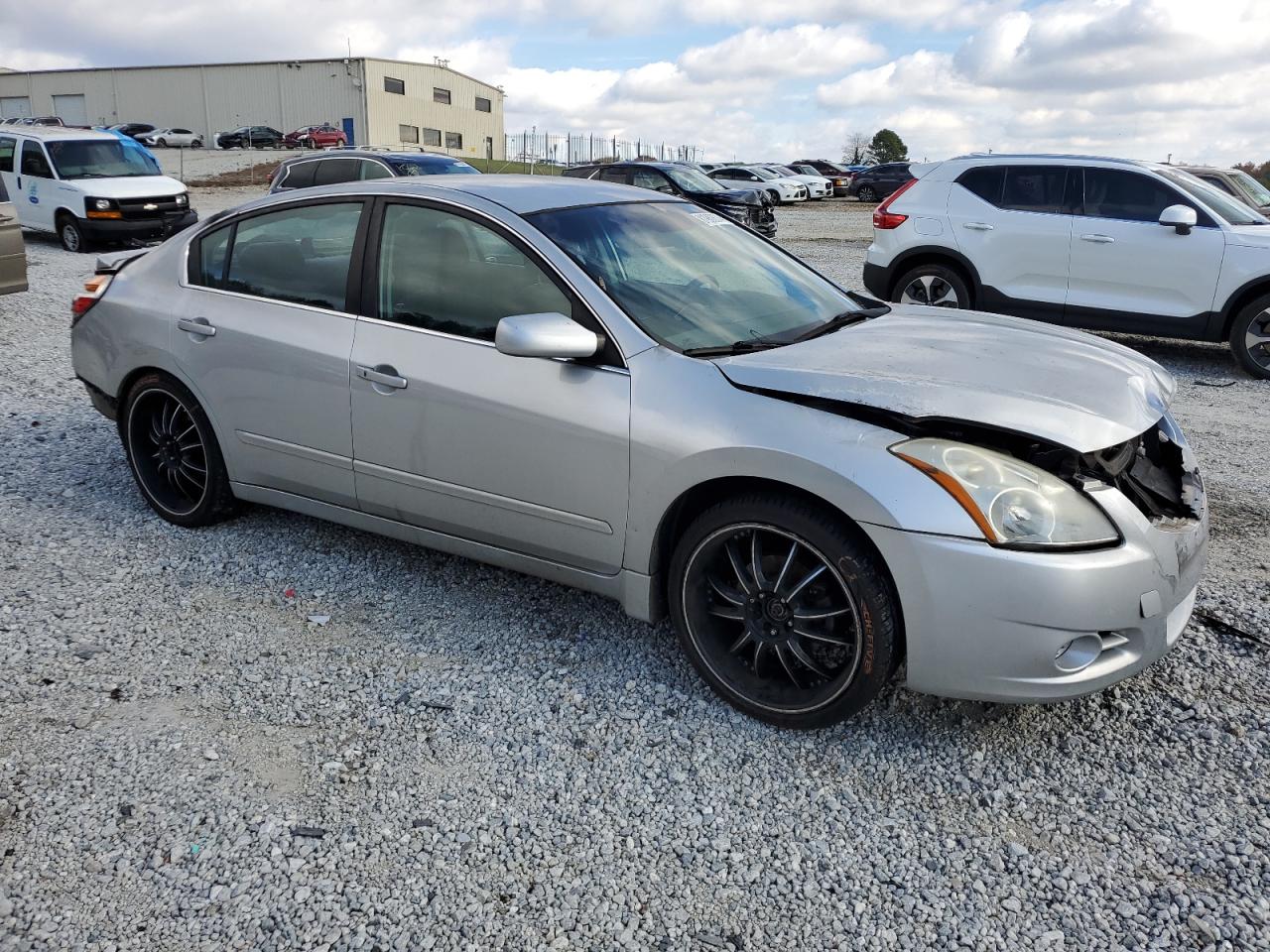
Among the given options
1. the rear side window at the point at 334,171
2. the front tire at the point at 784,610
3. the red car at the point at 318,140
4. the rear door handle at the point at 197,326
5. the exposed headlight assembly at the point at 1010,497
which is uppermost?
the red car at the point at 318,140

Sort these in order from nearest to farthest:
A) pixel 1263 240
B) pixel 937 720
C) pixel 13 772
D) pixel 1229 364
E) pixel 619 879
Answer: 1. pixel 619 879
2. pixel 13 772
3. pixel 937 720
4. pixel 1263 240
5. pixel 1229 364

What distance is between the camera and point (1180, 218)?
8.48 m

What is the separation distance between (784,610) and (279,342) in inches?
91.1

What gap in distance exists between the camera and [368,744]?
124 inches

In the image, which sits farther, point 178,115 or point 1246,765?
point 178,115

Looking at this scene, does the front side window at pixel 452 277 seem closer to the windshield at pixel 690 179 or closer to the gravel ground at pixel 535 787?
the gravel ground at pixel 535 787

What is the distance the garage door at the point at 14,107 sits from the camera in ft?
233

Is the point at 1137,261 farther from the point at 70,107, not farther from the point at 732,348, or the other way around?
the point at 70,107

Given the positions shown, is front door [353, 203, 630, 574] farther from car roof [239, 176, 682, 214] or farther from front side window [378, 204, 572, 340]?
car roof [239, 176, 682, 214]

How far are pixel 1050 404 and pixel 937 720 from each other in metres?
1.06

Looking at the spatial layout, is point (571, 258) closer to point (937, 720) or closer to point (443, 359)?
point (443, 359)

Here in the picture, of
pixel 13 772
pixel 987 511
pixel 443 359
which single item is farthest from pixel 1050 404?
pixel 13 772

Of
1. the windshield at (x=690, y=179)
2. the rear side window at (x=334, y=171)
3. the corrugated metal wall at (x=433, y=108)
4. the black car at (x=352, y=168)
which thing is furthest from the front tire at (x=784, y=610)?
the corrugated metal wall at (x=433, y=108)

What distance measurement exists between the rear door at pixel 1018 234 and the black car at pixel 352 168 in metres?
6.94
